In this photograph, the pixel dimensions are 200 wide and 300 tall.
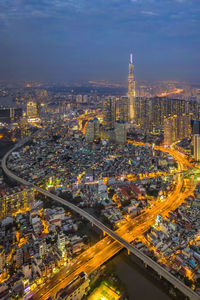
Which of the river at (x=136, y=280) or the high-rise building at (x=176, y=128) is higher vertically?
the high-rise building at (x=176, y=128)

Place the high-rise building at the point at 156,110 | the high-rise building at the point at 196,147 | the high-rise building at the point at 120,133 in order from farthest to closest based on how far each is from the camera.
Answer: the high-rise building at the point at 156,110, the high-rise building at the point at 120,133, the high-rise building at the point at 196,147

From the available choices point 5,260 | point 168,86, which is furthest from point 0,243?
point 168,86

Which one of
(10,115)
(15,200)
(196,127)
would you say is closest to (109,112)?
(196,127)

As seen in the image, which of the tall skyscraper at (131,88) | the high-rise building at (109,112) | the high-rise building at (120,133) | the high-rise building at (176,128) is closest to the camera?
the high-rise building at (176,128)

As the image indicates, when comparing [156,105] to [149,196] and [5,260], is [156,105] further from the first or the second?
[5,260]

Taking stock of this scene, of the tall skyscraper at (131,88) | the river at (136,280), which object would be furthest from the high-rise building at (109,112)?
the river at (136,280)

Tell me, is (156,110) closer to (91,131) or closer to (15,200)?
(91,131)

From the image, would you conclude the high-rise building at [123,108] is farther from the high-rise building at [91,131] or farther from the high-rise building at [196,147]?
the high-rise building at [196,147]

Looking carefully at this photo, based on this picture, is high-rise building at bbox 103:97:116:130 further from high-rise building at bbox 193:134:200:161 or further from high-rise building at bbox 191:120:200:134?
high-rise building at bbox 193:134:200:161
